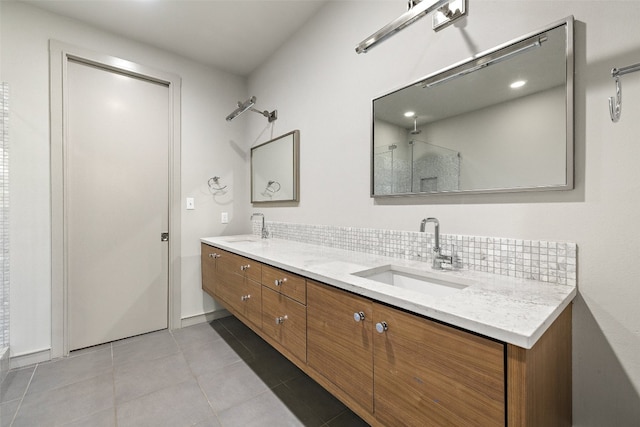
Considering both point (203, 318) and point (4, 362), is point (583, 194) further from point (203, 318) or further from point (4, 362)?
point (4, 362)

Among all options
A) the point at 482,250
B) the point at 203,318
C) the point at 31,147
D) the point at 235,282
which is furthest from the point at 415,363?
the point at 31,147

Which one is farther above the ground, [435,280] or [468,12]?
[468,12]

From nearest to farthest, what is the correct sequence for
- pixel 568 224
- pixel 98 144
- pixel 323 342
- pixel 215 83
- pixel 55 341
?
pixel 568 224 → pixel 323 342 → pixel 55 341 → pixel 98 144 → pixel 215 83

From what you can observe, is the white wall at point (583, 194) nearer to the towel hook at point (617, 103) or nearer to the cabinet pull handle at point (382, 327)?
the towel hook at point (617, 103)

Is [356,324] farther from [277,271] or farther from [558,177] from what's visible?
[558,177]

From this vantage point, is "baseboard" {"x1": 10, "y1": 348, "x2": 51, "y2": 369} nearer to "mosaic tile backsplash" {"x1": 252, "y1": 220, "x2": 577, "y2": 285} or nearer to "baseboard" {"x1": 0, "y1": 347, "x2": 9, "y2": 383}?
"baseboard" {"x1": 0, "y1": 347, "x2": 9, "y2": 383}

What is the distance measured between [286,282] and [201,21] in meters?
2.20

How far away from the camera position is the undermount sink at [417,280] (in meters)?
1.19

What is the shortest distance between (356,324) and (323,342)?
0.25 metres

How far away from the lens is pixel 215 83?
2871 millimetres

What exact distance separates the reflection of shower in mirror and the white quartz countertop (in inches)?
46.6

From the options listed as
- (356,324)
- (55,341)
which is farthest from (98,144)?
(356,324)

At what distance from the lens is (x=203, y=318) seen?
2766 mm

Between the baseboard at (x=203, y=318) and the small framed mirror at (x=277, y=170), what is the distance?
124 centimetres
